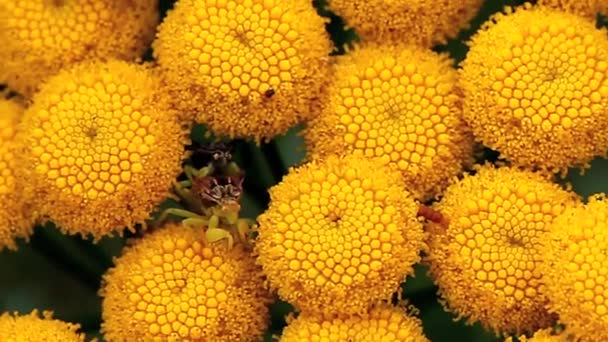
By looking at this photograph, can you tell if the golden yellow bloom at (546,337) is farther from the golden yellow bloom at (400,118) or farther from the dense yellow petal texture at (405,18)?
the dense yellow petal texture at (405,18)

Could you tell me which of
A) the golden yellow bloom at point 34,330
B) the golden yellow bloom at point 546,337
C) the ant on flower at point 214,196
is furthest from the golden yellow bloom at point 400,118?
the golden yellow bloom at point 34,330

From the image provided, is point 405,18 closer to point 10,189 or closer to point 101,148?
point 101,148

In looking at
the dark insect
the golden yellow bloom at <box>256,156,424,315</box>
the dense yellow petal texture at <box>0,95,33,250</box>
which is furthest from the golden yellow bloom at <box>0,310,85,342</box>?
the dark insect

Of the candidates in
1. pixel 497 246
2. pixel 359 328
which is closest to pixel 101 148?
pixel 359 328

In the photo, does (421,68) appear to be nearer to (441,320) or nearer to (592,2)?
(592,2)

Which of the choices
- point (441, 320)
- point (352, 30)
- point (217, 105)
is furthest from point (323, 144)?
point (441, 320)

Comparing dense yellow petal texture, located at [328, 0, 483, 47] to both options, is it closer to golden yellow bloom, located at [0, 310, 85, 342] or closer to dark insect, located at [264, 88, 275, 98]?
dark insect, located at [264, 88, 275, 98]
